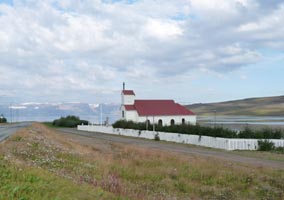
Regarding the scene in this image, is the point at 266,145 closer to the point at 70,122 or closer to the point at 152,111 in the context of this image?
the point at 152,111

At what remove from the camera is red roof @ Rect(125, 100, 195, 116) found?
70000 millimetres

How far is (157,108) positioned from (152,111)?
1541 mm

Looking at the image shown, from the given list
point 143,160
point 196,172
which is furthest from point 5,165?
point 143,160

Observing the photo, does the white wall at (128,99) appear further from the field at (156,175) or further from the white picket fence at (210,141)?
the field at (156,175)

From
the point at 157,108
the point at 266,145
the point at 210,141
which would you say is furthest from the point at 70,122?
the point at 266,145

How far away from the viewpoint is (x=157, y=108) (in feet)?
235

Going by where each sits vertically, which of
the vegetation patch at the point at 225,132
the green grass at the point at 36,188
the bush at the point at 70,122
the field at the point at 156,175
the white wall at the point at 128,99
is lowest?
the field at the point at 156,175

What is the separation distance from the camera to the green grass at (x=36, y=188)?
7783 millimetres

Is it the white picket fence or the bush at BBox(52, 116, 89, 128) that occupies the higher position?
the bush at BBox(52, 116, 89, 128)

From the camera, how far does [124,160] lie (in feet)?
72.4

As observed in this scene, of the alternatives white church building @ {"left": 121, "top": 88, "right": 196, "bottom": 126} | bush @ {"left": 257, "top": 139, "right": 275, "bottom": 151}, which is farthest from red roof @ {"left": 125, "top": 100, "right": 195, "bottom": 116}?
bush @ {"left": 257, "top": 139, "right": 275, "bottom": 151}

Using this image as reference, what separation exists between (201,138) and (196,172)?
57.0 ft

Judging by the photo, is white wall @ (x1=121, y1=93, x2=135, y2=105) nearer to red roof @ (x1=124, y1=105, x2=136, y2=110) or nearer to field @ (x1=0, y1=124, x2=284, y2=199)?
red roof @ (x1=124, y1=105, x2=136, y2=110)

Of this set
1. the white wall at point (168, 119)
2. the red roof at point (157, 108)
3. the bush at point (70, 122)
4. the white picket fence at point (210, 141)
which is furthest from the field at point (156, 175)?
the bush at point (70, 122)
